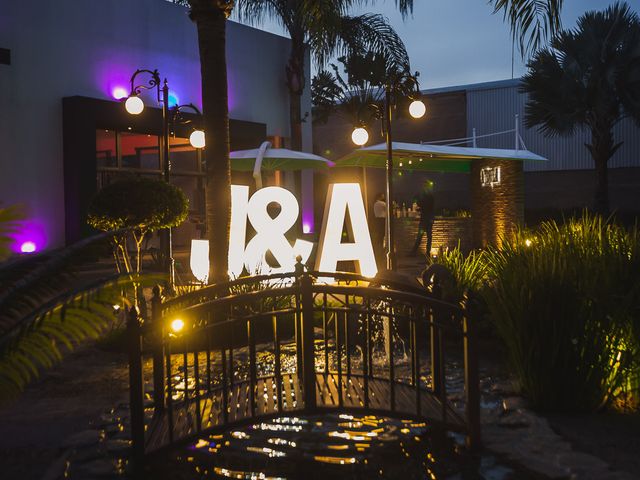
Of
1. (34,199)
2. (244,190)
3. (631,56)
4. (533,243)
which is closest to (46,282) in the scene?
(533,243)

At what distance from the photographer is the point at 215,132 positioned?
8766 mm

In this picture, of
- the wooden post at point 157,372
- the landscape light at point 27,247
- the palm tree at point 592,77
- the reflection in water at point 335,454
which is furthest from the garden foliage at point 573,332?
the palm tree at point 592,77

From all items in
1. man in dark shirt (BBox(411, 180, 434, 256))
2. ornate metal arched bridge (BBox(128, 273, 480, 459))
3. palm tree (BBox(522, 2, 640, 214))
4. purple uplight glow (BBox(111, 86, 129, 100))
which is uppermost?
palm tree (BBox(522, 2, 640, 214))

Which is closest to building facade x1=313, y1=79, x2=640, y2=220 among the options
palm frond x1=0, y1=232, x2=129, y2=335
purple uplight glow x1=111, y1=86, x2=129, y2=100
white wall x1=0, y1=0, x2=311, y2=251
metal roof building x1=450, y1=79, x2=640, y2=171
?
metal roof building x1=450, y1=79, x2=640, y2=171

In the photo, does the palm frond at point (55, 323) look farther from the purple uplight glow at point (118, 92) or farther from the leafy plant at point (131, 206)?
the purple uplight glow at point (118, 92)

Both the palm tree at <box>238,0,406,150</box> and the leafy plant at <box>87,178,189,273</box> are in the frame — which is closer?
the leafy plant at <box>87,178,189,273</box>

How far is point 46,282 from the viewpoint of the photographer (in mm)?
3500

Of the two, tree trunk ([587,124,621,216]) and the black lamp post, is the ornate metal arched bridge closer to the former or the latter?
the black lamp post

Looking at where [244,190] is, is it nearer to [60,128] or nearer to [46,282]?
[60,128]

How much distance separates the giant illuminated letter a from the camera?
34.1ft

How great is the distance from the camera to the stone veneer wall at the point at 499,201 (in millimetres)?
19703

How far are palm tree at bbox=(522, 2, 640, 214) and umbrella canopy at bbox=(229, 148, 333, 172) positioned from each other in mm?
11100

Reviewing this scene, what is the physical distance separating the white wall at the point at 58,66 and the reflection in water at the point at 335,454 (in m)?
11.6

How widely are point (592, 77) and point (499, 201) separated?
26.0ft
